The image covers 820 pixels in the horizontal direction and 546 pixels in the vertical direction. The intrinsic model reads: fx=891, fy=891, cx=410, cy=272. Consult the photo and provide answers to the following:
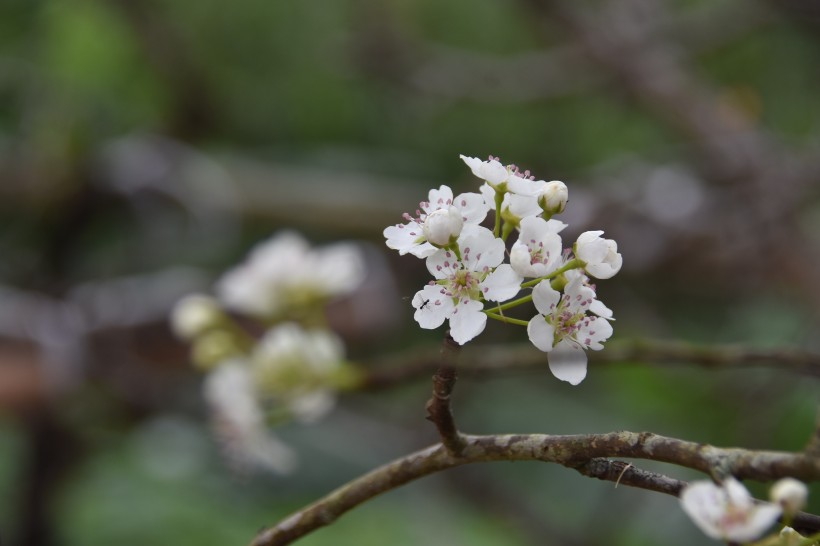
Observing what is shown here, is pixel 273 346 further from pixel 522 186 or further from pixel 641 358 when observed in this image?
pixel 522 186

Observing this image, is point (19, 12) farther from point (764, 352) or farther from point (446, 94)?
point (764, 352)

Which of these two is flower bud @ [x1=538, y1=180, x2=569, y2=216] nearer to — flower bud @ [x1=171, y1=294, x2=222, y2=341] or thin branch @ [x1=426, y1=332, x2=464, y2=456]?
thin branch @ [x1=426, y1=332, x2=464, y2=456]

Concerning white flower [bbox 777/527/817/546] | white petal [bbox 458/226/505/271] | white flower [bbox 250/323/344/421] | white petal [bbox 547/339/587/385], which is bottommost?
white flower [bbox 777/527/817/546]

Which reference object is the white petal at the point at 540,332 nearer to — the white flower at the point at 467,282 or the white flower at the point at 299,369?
the white flower at the point at 467,282

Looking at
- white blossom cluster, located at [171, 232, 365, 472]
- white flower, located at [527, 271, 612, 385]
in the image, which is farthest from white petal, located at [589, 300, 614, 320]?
white blossom cluster, located at [171, 232, 365, 472]

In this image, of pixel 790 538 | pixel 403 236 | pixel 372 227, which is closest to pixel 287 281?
pixel 403 236

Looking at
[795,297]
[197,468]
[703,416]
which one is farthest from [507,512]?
[197,468]

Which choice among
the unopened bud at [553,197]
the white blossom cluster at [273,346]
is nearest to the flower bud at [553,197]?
the unopened bud at [553,197]
